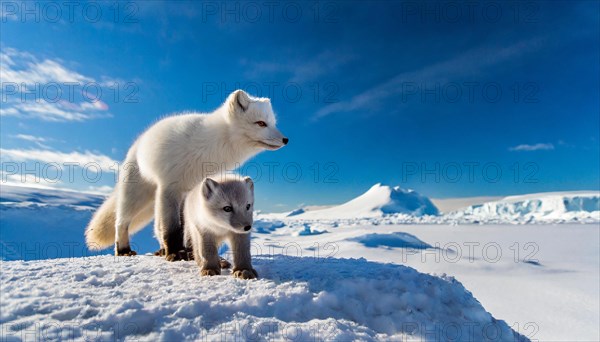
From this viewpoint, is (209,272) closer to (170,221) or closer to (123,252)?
(170,221)

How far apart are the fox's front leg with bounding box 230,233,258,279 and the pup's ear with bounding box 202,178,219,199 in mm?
376

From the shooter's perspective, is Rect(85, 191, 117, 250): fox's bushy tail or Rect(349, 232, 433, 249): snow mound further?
Rect(349, 232, 433, 249): snow mound

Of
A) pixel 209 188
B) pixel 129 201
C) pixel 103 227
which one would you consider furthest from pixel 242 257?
pixel 103 227

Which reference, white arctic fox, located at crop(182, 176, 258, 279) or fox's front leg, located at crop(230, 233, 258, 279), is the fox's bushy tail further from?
fox's front leg, located at crop(230, 233, 258, 279)

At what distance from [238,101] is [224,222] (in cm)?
170

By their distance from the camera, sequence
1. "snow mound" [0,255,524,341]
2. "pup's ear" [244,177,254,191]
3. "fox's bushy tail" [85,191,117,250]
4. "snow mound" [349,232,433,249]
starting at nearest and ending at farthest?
"snow mound" [0,255,524,341] → "pup's ear" [244,177,254,191] → "fox's bushy tail" [85,191,117,250] → "snow mound" [349,232,433,249]

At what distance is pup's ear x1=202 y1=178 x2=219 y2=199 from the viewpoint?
2750 millimetres

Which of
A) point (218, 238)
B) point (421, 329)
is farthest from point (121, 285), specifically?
point (421, 329)

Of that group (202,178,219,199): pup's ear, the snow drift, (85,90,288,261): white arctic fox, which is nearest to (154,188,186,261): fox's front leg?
(85,90,288,261): white arctic fox

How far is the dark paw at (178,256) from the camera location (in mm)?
3342

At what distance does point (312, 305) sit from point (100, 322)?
3.92 feet

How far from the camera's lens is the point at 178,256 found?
339 cm

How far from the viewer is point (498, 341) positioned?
253cm

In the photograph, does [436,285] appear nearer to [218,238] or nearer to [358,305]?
[358,305]
